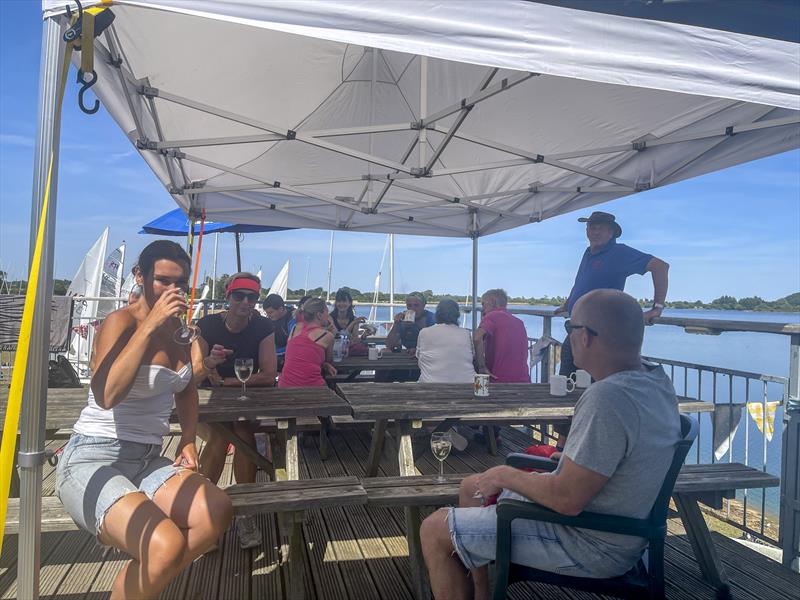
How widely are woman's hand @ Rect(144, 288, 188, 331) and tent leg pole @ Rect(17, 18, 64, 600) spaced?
1.17 ft

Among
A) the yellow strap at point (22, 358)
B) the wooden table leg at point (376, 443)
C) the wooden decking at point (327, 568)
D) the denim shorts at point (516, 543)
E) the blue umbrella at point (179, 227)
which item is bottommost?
the wooden decking at point (327, 568)

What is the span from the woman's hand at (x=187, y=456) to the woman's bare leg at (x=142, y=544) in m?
0.38

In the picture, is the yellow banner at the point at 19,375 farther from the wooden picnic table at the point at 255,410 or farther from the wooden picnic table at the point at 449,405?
the wooden picnic table at the point at 449,405

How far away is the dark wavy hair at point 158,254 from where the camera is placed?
205 centimetres

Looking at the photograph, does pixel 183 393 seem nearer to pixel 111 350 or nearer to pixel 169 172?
pixel 111 350

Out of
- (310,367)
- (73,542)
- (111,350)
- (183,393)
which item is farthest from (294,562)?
(310,367)

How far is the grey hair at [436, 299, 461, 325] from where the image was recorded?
13.6ft

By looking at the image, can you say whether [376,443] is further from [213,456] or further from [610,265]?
[610,265]

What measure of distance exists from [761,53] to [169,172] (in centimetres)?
431

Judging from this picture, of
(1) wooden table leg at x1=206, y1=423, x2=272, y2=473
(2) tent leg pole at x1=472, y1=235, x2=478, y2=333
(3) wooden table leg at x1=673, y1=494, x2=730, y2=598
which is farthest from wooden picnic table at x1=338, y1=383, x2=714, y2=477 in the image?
(2) tent leg pole at x1=472, y1=235, x2=478, y2=333

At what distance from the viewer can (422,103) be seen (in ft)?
12.4

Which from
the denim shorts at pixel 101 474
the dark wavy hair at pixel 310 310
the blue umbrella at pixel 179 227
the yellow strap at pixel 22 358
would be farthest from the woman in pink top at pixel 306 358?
the blue umbrella at pixel 179 227

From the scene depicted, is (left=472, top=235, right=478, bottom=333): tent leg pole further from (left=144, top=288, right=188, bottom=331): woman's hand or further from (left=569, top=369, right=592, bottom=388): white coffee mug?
(left=144, top=288, right=188, bottom=331): woman's hand

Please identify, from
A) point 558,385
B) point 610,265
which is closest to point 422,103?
point 610,265
